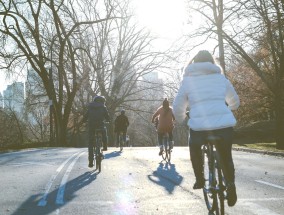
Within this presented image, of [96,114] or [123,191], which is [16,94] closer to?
[96,114]

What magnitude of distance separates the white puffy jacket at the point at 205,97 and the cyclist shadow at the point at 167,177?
3125 millimetres

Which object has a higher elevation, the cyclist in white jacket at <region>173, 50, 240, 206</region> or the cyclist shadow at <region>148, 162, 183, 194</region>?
the cyclist in white jacket at <region>173, 50, 240, 206</region>

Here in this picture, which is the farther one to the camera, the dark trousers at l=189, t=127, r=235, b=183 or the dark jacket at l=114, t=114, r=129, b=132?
the dark jacket at l=114, t=114, r=129, b=132

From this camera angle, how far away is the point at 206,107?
522cm

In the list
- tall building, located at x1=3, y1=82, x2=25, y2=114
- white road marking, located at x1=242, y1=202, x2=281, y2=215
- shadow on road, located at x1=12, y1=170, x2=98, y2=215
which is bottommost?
white road marking, located at x1=242, y1=202, x2=281, y2=215

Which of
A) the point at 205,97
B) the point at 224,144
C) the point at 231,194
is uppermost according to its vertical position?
the point at 205,97

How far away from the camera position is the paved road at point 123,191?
668 centimetres

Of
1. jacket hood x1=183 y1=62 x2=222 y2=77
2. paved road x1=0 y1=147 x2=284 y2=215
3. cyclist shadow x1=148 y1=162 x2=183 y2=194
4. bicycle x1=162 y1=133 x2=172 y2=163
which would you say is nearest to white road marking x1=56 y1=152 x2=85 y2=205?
paved road x1=0 y1=147 x2=284 y2=215

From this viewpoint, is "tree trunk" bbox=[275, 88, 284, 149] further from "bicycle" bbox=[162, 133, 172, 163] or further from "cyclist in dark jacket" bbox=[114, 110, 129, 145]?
"bicycle" bbox=[162, 133, 172, 163]

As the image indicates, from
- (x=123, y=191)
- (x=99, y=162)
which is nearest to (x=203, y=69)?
(x=123, y=191)

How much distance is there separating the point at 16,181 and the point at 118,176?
223cm

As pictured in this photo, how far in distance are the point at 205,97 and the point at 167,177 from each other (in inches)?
207

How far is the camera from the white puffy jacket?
5160 mm

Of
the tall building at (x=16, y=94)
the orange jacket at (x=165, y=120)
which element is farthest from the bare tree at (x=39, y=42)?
the orange jacket at (x=165, y=120)
